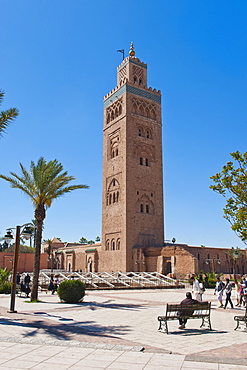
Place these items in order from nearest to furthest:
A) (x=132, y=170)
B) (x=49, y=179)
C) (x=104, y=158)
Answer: (x=49, y=179) → (x=132, y=170) → (x=104, y=158)

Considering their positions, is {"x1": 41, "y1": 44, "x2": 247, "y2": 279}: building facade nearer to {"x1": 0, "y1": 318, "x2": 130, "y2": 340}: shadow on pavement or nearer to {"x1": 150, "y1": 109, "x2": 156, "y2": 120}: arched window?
{"x1": 150, "y1": 109, "x2": 156, "y2": 120}: arched window

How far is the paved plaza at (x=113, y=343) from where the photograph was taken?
5180 millimetres

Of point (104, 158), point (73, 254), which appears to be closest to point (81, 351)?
point (104, 158)

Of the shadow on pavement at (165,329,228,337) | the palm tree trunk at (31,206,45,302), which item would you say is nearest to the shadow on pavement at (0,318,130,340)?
the shadow on pavement at (165,329,228,337)

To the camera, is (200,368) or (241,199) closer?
(200,368)

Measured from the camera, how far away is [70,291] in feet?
42.9

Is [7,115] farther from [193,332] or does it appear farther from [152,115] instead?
[152,115]

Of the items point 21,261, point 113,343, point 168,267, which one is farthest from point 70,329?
point 21,261

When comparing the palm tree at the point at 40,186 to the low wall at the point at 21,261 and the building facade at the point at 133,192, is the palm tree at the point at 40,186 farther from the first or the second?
the low wall at the point at 21,261

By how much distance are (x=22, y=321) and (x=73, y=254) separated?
37143 mm

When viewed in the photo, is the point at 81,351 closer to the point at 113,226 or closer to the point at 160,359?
the point at 160,359

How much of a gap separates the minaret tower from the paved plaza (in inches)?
1012

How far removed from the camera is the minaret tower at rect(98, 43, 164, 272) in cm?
3694

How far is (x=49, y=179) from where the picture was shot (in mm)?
15305
